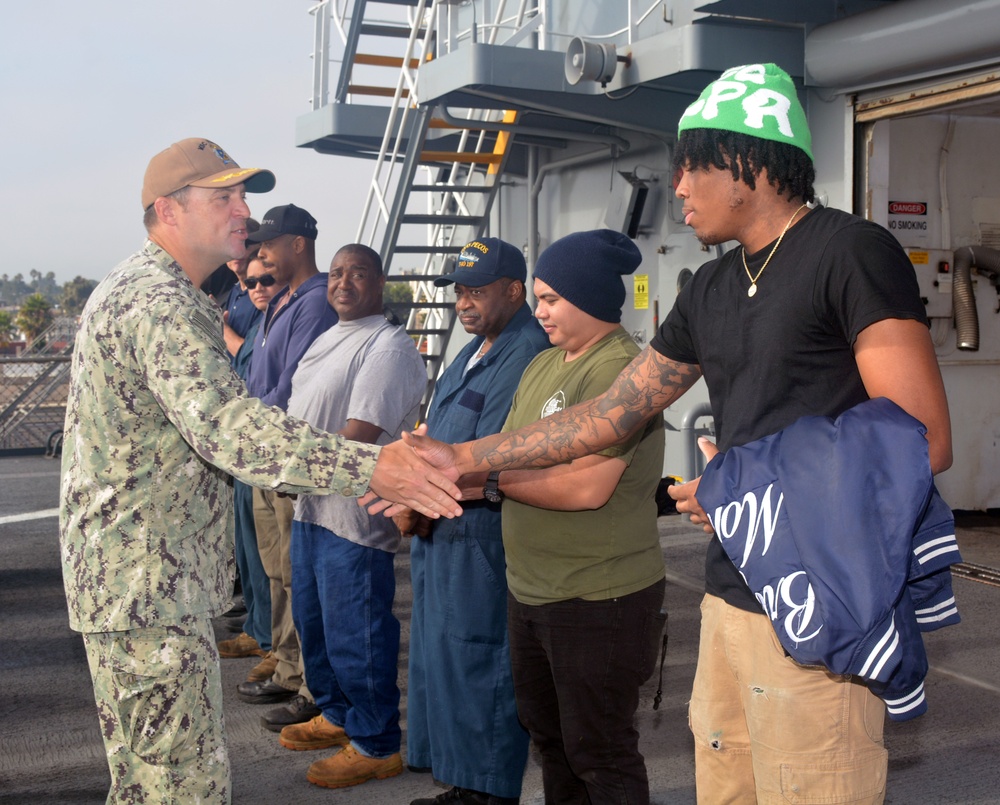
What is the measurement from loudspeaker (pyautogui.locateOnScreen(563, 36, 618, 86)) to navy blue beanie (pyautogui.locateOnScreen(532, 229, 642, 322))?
15.9ft

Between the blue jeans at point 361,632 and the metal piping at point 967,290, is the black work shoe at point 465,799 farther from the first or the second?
the metal piping at point 967,290

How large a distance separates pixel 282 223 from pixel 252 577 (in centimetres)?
188

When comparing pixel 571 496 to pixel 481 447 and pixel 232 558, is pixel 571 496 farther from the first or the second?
pixel 232 558

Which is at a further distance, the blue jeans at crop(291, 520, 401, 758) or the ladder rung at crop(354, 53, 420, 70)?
the ladder rung at crop(354, 53, 420, 70)

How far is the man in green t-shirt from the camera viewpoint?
2.92m

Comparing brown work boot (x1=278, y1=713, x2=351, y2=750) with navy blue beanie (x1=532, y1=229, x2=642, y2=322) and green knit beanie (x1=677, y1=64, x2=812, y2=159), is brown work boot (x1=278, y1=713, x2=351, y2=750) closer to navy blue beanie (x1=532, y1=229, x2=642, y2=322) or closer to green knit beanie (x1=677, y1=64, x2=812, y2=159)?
navy blue beanie (x1=532, y1=229, x2=642, y2=322)

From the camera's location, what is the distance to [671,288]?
9344mm

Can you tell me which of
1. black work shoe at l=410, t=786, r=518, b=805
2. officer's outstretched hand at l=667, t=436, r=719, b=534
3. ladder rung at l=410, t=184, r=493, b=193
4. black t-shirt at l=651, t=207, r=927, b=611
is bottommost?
black work shoe at l=410, t=786, r=518, b=805

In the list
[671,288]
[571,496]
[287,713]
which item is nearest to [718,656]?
[571,496]

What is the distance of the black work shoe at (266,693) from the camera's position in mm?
4926

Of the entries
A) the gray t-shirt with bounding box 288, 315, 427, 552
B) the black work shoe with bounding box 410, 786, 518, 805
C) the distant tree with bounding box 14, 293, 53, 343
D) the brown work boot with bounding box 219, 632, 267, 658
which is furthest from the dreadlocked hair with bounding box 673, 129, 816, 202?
the distant tree with bounding box 14, 293, 53, 343

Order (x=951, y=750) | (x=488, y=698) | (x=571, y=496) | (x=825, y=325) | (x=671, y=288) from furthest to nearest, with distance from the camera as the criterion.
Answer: (x=671, y=288) → (x=951, y=750) → (x=488, y=698) → (x=571, y=496) → (x=825, y=325)

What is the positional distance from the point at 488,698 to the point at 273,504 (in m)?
1.97

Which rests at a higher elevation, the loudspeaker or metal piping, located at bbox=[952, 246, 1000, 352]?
the loudspeaker
